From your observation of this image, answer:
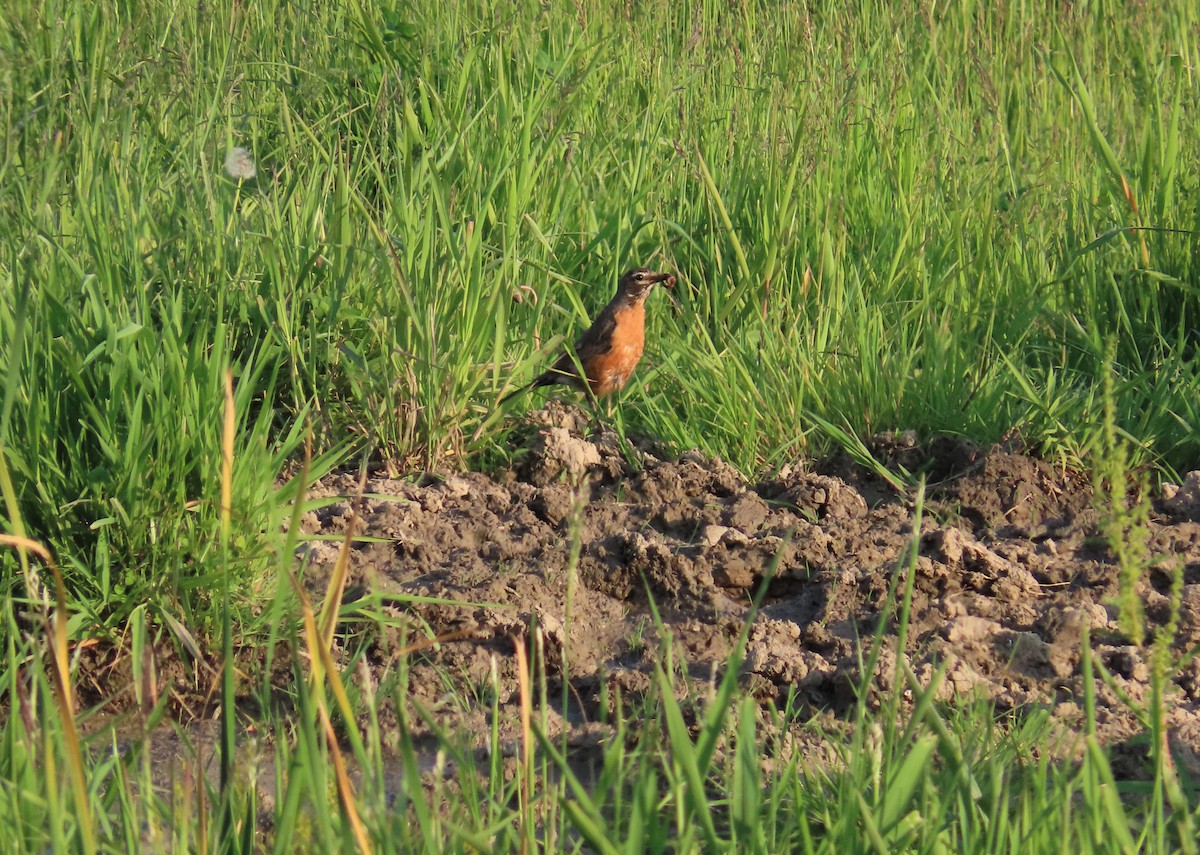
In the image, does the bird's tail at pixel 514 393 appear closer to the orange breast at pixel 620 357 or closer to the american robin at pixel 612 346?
the american robin at pixel 612 346

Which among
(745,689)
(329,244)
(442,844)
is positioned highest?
(329,244)

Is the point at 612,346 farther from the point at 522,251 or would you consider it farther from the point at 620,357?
the point at 522,251

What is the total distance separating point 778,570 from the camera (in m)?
3.67

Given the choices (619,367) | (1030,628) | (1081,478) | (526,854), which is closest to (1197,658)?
(1030,628)

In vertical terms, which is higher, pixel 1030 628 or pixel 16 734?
pixel 16 734

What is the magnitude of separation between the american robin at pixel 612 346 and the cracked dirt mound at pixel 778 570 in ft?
1.01

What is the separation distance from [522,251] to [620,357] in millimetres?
521

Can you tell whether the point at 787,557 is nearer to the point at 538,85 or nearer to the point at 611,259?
the point at 611,259

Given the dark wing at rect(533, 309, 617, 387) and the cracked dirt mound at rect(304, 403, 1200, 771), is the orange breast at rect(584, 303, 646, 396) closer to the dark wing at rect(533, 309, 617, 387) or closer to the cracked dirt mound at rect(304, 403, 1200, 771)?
the dark wing at rect(533, 309, 617, 387)

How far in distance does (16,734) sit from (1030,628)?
224 centimetres

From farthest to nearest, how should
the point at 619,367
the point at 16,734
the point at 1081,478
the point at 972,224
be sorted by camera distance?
the point at 972,224 < the point at 619,367 < the point at 1081,478 < the point at 16,734

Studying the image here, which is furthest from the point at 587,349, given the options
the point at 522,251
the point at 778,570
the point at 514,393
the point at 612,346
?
the point at 778,570

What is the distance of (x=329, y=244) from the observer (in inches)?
168

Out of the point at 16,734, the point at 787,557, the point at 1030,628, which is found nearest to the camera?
the point at 16,734
